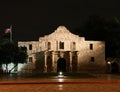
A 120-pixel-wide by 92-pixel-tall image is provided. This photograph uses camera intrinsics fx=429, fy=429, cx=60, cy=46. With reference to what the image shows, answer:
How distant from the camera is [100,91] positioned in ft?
79.8

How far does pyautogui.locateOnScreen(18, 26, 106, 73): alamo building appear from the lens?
79.2m

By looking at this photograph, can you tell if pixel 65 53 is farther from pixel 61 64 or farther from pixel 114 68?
pixel 114 68

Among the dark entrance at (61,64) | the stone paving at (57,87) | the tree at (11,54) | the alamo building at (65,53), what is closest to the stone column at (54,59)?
the alamo building at (65,53)

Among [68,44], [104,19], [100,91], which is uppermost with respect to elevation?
[104,19]

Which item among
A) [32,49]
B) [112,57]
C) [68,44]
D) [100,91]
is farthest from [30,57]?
[100,91]

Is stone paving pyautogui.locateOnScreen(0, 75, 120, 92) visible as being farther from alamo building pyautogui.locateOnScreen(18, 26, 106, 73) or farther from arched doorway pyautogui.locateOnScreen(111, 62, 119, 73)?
arched doorway pyautogui.locateOnScreen(111, 62, 119, 73)

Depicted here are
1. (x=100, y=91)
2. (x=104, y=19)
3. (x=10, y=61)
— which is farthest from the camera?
(x=104, y=19)

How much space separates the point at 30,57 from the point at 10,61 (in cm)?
879

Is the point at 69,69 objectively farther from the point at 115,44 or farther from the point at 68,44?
the point at 115,44

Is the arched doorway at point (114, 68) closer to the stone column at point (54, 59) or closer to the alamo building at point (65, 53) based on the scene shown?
the alamo building at point (65, 53)

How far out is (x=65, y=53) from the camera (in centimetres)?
8038

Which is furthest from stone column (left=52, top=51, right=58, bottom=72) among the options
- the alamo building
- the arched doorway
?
the arched doorway

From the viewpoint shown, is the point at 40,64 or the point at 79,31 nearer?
the point at 40,64

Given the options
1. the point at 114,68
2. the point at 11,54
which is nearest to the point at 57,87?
Result: the point at 11,54
